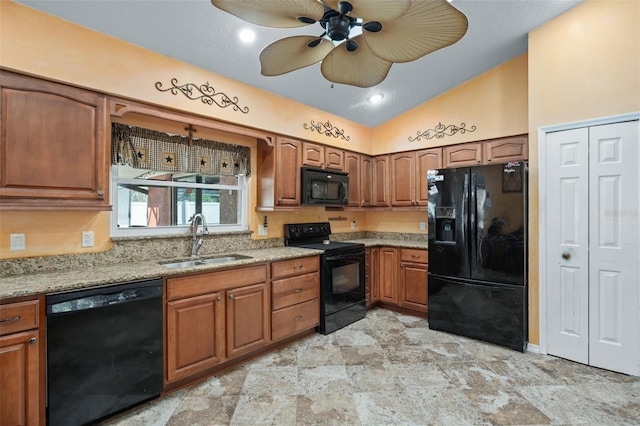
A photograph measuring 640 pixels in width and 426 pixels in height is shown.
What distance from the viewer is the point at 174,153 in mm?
2861

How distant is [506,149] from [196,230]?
3408 mm

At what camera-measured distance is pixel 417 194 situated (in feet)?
13.6

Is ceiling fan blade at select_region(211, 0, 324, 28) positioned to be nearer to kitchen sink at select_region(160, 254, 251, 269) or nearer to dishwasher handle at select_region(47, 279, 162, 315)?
dishwasher handle at select_region(47, 279, 162, 315)

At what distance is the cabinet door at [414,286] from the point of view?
3.79m

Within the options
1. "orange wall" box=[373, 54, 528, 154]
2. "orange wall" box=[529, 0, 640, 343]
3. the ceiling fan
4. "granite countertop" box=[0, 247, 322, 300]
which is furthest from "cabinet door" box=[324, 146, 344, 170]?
"orange wall" box=[529, 0, 640, 343]

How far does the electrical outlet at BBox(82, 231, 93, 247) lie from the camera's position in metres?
2.35

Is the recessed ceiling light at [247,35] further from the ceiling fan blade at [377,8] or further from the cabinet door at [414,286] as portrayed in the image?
the cabinet door at [414,286]

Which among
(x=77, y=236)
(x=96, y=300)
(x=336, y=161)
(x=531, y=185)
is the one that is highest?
(x=336, y=161)

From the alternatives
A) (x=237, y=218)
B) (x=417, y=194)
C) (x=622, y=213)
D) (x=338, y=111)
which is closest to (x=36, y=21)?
(x=237, y=218)

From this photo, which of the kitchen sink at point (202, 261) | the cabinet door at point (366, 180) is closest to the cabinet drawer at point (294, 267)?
the kitchen sink at point (202, 261)

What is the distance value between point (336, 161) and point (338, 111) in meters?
0.64

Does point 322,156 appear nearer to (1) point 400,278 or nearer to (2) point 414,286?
(1) point 400,278

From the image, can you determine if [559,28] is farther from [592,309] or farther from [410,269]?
[410,269]

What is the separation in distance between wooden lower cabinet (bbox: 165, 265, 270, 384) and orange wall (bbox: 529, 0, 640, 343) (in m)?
2.56
